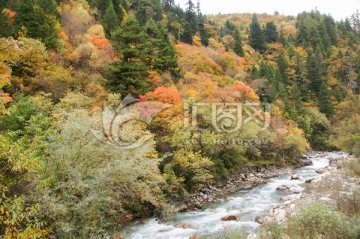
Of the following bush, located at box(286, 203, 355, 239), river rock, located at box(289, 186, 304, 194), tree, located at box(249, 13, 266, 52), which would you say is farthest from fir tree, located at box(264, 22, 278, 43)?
bush, located at box(286, 203, 355, 239)

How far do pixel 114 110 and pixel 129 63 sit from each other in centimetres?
756

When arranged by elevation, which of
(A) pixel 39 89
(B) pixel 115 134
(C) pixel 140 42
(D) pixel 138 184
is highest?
(C) pixel 140 42

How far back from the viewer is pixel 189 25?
50500 millimetres

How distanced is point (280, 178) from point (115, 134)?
68.0 ft

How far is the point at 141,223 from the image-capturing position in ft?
50.1

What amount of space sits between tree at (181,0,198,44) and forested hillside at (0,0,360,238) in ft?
0.96

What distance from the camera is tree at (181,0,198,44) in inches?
1939

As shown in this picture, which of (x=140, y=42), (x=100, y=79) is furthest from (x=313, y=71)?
(x=100, y=79)

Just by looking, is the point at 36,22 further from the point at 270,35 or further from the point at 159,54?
the point at 270,35

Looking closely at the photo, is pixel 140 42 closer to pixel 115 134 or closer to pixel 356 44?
pixel 115 134

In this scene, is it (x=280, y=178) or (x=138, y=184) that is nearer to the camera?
(x=138, y=184)

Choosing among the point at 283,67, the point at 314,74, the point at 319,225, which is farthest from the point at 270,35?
the point at 319,225

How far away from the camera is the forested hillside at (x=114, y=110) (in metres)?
8.48

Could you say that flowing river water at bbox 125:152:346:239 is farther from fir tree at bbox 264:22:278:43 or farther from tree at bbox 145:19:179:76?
fir tree at bbox 264:22:278:43
